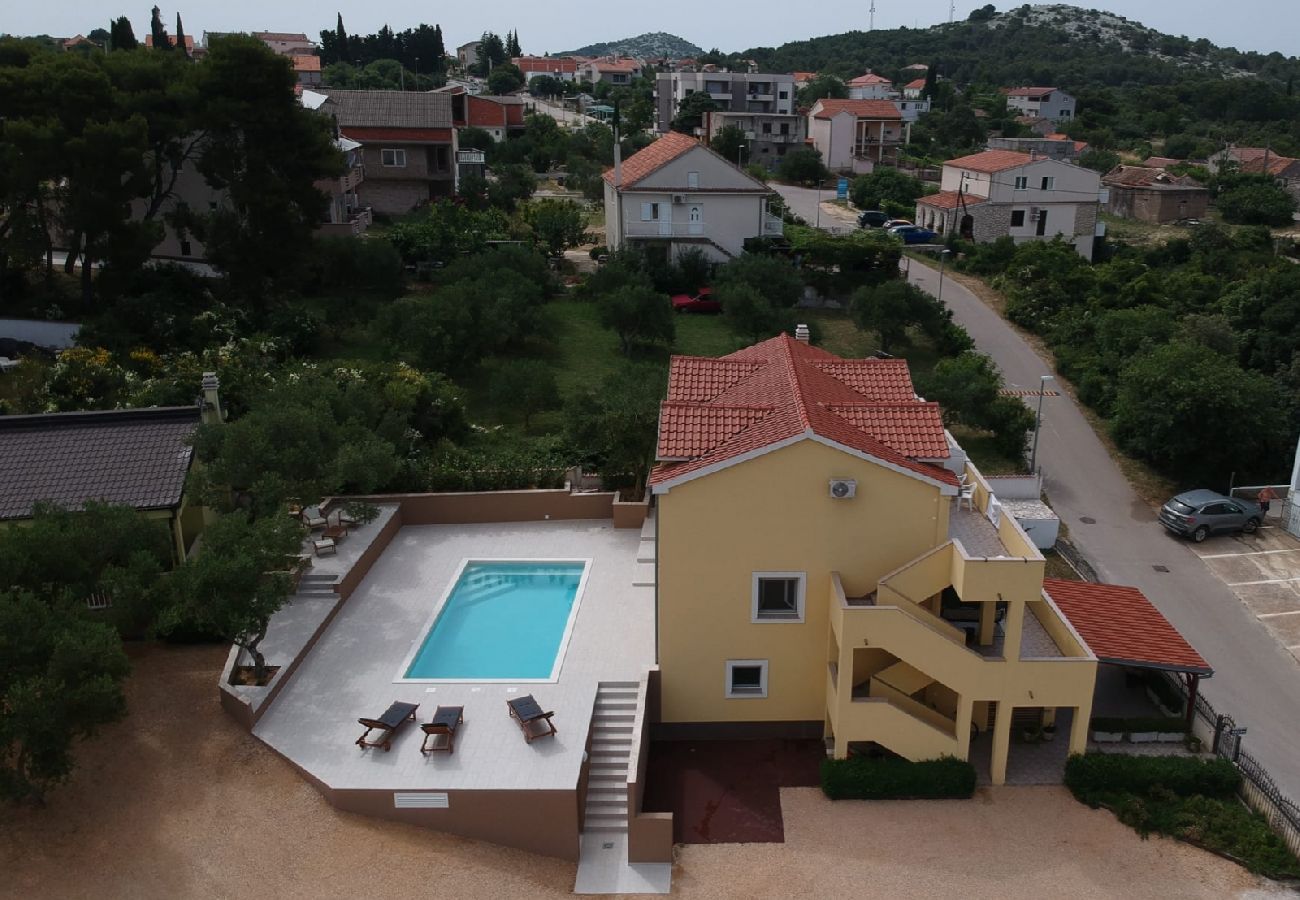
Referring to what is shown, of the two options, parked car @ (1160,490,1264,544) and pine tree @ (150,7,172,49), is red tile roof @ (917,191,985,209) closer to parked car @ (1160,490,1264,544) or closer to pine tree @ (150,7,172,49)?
parked car @ (1160,490,1264,544)

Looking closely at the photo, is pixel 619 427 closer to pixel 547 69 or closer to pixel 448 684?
pixel 448 684

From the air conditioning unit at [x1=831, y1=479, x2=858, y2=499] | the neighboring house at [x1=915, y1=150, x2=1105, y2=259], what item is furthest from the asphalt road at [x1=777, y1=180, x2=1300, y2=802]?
the neighboring house at [x1=915, y1=150, x2=1105, y2=259]

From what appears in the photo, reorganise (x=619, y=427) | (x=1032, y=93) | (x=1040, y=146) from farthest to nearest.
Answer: (x=1032, y=93)
(x=1040, y=146)
(x=619, y=427)

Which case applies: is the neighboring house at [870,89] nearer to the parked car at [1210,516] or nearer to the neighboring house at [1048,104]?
the neighboring house at [1048,104]

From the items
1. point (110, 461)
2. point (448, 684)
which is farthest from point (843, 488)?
point (110, 461)

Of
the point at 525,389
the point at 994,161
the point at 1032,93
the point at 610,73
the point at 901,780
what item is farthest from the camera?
the point at 610,73

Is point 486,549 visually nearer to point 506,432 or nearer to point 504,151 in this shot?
point 506,432
